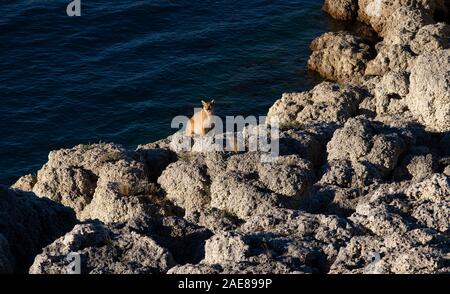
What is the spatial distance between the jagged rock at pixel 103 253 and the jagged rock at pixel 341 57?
23908mm

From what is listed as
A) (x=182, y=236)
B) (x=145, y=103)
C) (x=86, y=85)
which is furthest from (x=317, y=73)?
(x=182, y=236)

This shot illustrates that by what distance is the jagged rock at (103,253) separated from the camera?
14.5m

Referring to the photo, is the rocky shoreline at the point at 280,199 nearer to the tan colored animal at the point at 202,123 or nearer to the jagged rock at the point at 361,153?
the jagged rock at the point at 361,153

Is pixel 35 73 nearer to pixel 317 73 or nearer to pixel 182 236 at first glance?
pixel 317 73

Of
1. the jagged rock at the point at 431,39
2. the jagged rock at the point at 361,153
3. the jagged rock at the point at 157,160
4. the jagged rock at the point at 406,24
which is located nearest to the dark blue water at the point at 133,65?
the jagged rock at the point at 406,24

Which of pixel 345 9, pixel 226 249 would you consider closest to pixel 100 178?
pixel 226 249

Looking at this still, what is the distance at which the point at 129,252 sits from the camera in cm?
1523

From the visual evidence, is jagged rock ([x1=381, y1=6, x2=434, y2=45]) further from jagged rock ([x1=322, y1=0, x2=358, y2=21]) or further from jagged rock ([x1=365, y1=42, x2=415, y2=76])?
jagged rock ([x1=322, y1=0, x2=358, y2=21])

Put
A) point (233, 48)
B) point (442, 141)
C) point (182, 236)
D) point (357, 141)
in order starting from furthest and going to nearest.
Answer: point (233, 48) < point (442, 141) < point (357, 141) < point (182, 236)

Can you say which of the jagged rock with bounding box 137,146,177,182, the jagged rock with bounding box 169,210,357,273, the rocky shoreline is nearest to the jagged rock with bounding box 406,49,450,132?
the rocky shoreline

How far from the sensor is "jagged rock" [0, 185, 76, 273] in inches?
664

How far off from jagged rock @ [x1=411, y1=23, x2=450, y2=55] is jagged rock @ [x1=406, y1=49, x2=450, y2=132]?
8804 mm

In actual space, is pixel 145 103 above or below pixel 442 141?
below

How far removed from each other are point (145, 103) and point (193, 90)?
2.49 m
